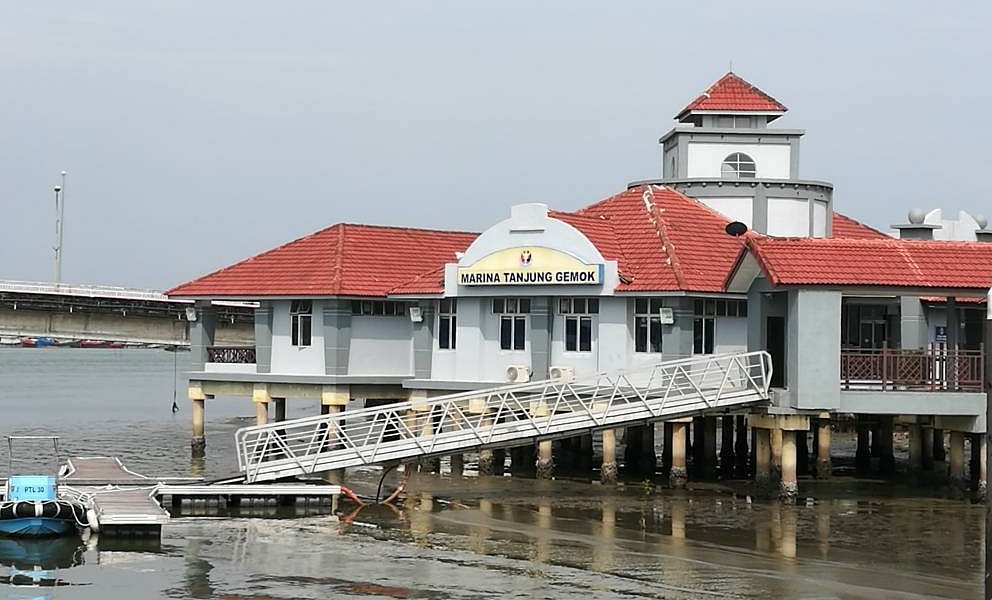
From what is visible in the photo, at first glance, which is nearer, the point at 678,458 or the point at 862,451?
the point at 678,458

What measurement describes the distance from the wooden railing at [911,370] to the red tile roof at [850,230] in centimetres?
1263

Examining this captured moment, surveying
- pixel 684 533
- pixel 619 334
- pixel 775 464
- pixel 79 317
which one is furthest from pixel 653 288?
pixel 79 317

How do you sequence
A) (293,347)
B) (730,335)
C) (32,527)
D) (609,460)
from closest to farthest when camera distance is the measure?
1. (32,527)
2. (609,460)
3. (730,335)
4. (293,347)

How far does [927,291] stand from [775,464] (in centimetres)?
516

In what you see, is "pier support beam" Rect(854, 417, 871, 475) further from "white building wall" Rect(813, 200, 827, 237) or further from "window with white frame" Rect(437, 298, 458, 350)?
"window with white frame" Rect(437, 298, 458, 350)

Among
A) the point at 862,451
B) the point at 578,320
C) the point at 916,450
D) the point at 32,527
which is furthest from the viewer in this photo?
the point at 862,451

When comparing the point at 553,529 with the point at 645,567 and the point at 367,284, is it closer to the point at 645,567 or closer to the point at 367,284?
the point at 645,567

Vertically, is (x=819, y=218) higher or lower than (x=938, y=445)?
higher

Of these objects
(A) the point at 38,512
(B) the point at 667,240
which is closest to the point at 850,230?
(B) the point at 667,240

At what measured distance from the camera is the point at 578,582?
83.8 ft

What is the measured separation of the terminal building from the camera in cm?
3372

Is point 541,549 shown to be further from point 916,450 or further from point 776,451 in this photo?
point 916,450

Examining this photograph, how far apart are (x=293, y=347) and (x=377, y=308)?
8.23ft

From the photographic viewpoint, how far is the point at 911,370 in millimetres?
34531
